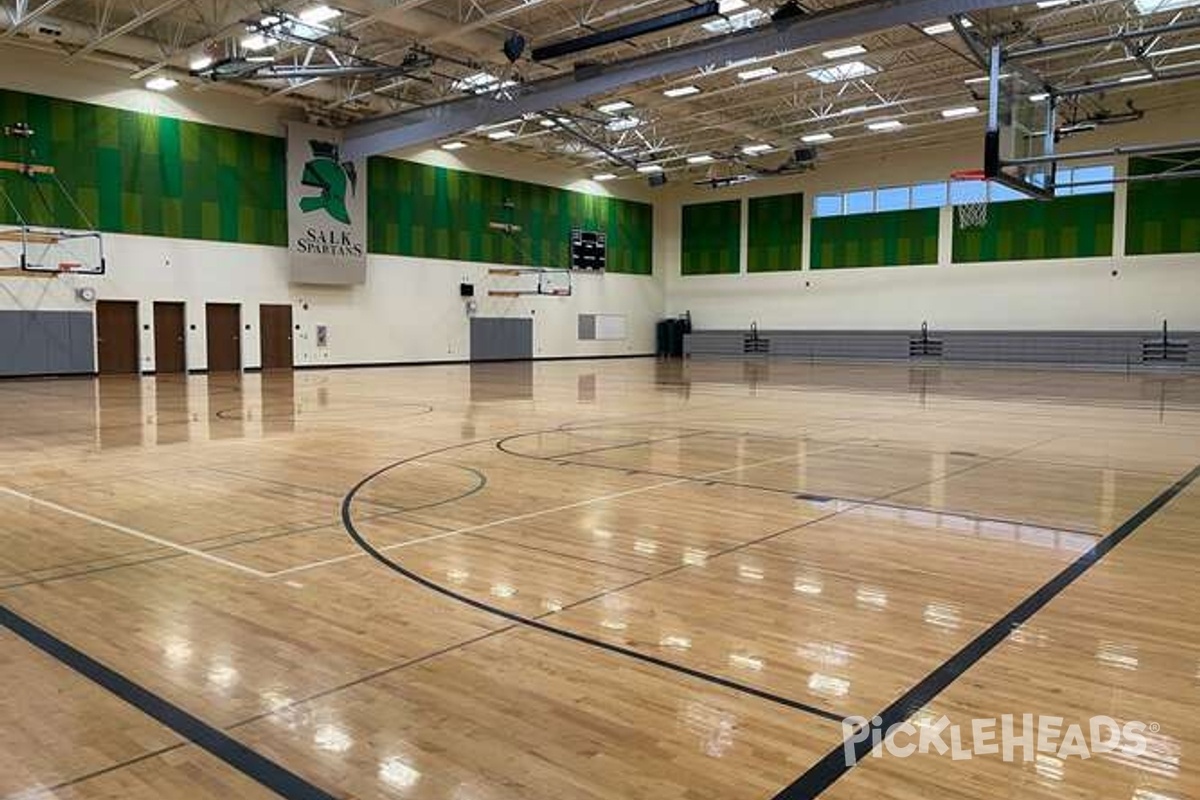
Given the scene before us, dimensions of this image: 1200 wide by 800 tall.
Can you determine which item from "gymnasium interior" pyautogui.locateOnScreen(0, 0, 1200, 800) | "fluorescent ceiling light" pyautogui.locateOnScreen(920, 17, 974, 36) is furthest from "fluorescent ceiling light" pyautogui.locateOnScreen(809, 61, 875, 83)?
"fluorescent ceiling light" pyautogui.locateOnScreen(920, 17, 974, 36)

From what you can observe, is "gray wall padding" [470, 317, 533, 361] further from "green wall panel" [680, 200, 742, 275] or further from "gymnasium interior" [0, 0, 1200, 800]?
"green wall panel" [680, 200, 742, 275]

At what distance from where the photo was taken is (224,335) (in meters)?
25.2

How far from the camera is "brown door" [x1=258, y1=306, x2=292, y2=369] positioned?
85.3 feet

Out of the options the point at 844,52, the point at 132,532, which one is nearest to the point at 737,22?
the point at 844,52

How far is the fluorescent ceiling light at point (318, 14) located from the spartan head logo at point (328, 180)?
25.0 ft

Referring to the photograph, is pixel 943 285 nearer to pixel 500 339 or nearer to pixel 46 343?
pixel 500 339

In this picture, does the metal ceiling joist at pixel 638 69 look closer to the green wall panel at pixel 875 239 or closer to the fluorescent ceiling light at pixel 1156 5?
the fluorescent ceiling light at pixel 1156 5

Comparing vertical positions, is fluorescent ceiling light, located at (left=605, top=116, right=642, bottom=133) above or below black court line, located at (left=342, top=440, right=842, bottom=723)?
above

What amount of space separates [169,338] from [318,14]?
10395mm

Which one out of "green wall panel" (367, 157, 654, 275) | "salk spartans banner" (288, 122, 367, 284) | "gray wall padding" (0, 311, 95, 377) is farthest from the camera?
"green wall panel" (367, 157, 654, 275)

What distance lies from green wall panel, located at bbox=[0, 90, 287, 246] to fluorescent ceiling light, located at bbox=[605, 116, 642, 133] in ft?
33.3

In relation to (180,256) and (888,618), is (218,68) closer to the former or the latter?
(180,256)

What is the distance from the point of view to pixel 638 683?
3326mm

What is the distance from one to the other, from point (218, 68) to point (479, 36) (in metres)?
6.19
